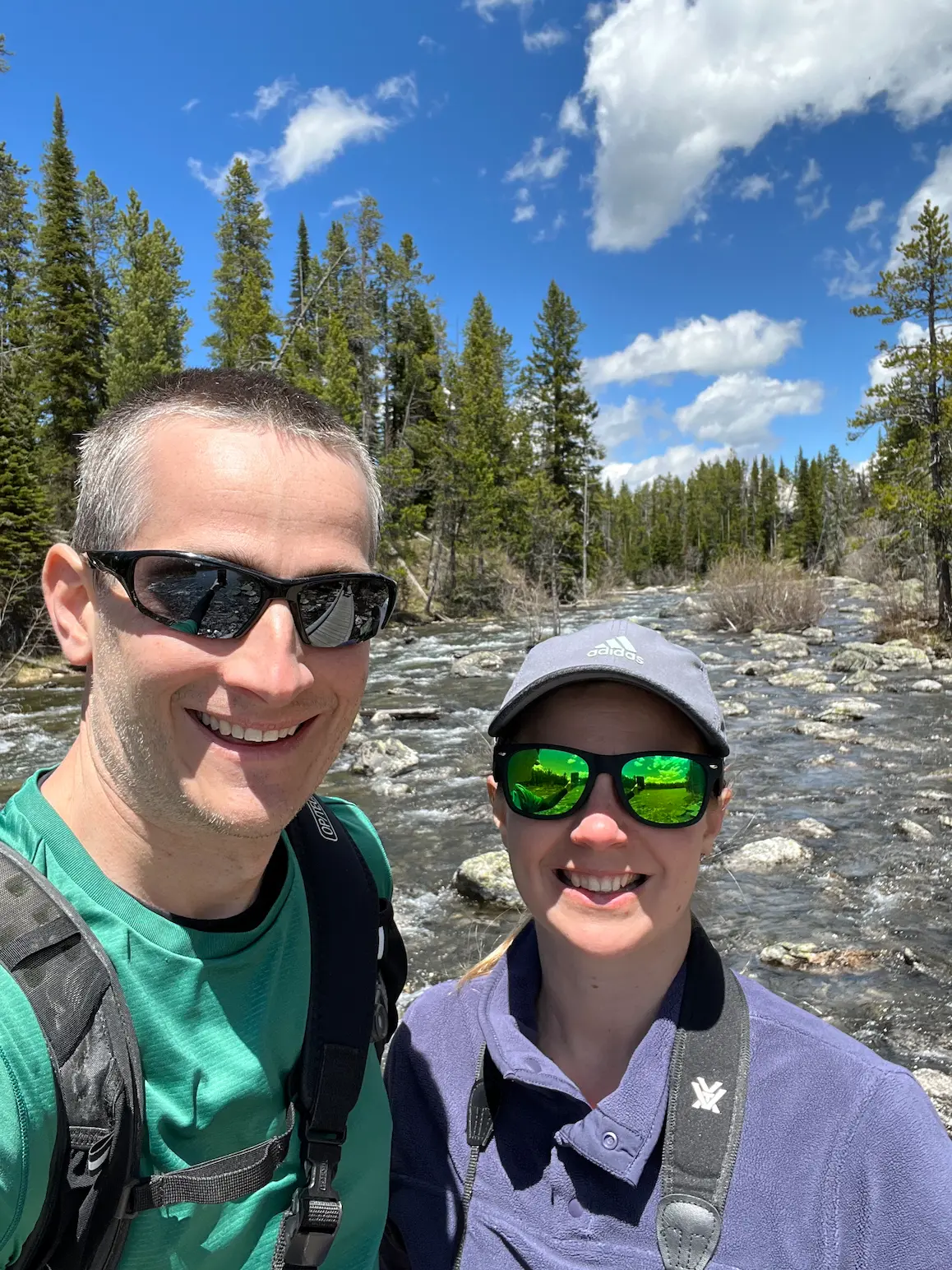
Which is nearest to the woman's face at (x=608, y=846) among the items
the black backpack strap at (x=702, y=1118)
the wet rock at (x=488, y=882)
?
the black backpack strap at (x=702, y=1118)

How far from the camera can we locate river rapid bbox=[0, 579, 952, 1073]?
5.37 metres

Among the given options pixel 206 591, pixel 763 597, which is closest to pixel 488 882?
pixel 206 591

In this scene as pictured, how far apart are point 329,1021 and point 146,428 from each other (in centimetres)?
127

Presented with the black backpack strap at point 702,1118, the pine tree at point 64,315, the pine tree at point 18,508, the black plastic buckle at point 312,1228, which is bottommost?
the black plastic buckle at point 312,1228

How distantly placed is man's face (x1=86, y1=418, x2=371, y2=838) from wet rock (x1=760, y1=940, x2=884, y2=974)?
531 centimetres

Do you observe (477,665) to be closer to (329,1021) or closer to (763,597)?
(763,597)

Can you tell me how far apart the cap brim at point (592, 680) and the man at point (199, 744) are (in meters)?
0.44

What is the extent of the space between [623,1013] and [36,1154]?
1179mm

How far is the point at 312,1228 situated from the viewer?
1431 millimetres

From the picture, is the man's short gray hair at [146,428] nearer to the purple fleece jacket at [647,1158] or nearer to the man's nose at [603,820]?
the man's nose at [603,820]

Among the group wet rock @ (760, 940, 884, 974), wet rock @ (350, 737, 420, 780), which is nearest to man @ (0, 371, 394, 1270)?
wet rock @ (760, 940, 884, 974)

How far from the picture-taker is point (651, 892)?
1683mm

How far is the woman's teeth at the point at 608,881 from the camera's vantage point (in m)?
1.70

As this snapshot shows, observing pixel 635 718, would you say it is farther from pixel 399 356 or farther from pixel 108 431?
pixel 399 356
